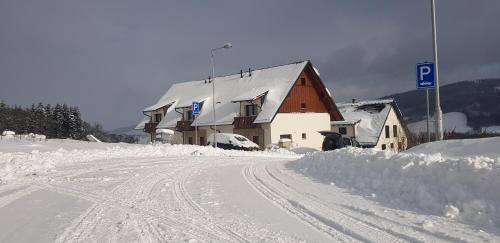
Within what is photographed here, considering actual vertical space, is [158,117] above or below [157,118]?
above

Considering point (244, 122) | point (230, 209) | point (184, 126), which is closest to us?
point (230, 209)

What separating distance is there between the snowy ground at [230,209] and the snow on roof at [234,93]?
31881 millimetres

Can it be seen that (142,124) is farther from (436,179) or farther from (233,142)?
(436,179)

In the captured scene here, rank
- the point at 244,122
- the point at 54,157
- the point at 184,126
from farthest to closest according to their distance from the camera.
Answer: the point at 184,126, the point at 244,122, the point at 54,157

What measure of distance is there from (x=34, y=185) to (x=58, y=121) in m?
78.6

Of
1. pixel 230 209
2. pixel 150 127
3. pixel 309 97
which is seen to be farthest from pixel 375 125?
pixel 230 209

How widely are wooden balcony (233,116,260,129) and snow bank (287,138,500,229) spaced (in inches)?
1320

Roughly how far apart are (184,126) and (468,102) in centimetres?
6240

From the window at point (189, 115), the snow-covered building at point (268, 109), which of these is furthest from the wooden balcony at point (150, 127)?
the window at point (189, 115)

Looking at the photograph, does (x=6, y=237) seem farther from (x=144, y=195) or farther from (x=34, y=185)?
(x=34, y=185)

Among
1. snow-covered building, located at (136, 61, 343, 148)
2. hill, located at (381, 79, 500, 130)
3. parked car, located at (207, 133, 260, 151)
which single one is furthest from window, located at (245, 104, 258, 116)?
hill, located at (381, 79, 500, 130)

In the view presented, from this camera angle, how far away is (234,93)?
52438mm

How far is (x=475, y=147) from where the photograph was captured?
10.5 m

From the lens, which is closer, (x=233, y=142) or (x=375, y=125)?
(x=233, y=142)
